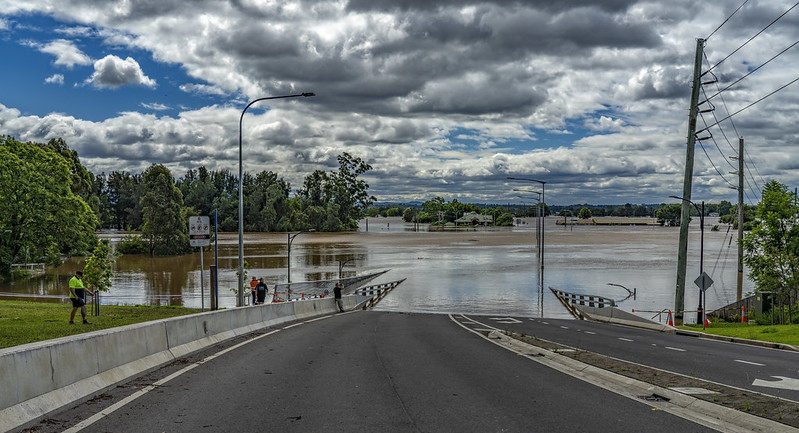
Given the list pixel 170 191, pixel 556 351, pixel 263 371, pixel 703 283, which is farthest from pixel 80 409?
pixel 170 191

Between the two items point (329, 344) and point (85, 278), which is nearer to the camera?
point (329, 344)

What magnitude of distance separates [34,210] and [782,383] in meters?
61.2

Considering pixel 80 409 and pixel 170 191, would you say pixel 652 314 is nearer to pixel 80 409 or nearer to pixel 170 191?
pixel 80 409

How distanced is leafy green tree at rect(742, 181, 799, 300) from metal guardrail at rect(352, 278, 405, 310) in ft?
87.6

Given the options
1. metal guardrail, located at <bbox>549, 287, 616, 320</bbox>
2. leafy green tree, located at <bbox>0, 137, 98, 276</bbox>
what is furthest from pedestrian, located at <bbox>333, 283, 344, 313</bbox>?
leafy green tree, located at <bbox>0, 137, 98, 276</bbox>

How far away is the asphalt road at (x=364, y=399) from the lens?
761cm

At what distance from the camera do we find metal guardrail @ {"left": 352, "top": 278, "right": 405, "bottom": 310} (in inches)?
2024

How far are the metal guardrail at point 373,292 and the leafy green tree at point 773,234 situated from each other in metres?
26.7

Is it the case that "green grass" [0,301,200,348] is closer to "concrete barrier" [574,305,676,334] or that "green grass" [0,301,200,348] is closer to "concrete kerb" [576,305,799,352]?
"concrete kerb" [576,305,799,352]

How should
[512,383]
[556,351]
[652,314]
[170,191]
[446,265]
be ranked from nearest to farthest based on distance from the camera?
[512,383] → [556,351] → [652,314] → [446,265] → [170,191]

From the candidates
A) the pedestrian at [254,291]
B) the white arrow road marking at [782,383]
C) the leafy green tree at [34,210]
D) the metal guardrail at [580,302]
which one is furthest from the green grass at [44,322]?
the leafy green tree at [34,210]

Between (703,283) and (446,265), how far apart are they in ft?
169

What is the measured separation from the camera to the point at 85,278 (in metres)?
36.6

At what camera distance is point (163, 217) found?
330ft
